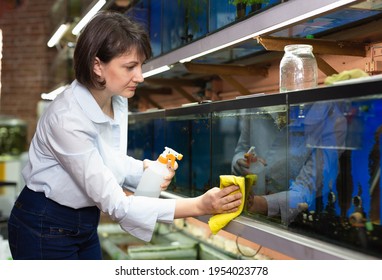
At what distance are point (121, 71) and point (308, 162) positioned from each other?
2.13 feet

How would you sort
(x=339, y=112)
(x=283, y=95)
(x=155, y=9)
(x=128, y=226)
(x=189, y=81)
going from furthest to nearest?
(x=189, y=81) → (x=155, y=9) → (x=128, y=226) → (x=283, y=95) → (x=339, y=112)

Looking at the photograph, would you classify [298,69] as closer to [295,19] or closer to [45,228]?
[295,19]

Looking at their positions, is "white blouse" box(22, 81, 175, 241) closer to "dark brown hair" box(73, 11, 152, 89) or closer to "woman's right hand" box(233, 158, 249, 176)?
"dark brown hair" box(73, 11, 152, 89)

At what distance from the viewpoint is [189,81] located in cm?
328

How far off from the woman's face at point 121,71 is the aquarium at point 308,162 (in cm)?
35

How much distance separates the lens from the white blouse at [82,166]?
1.45 meters

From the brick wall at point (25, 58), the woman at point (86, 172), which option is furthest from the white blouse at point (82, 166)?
the brick wall at point (25, 58)

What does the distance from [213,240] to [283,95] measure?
1734 millimetres

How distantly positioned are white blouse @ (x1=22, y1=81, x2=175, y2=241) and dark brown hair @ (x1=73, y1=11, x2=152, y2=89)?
0.06 metres

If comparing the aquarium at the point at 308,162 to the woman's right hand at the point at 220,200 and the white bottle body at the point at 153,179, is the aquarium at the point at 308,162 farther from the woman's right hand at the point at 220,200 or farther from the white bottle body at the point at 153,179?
the white bottle body at the point at 153,179

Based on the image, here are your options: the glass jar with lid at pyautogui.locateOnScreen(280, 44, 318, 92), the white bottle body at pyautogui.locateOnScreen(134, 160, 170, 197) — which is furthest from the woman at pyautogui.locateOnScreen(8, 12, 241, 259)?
the glass jar with lid at pyautogui.locateOnScreen(280, 44, 318, 92)

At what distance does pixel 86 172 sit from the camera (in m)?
1.45
